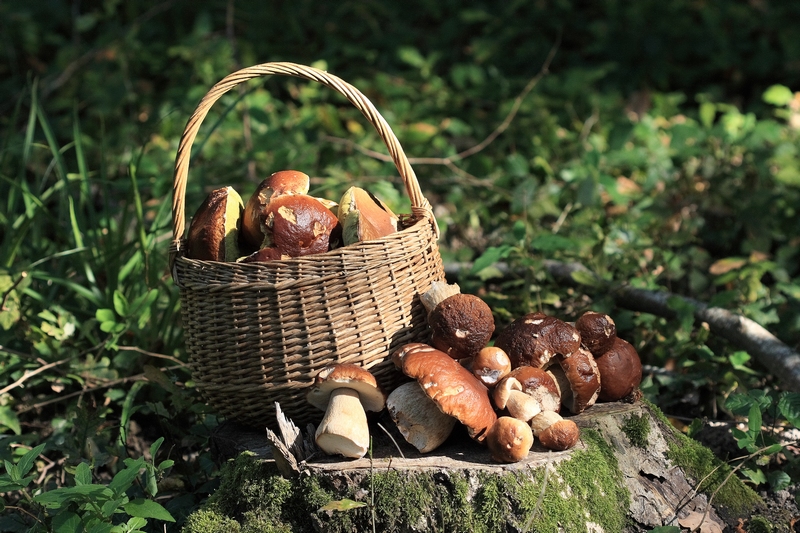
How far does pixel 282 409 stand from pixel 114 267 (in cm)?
140

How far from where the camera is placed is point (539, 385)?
2.09 meters

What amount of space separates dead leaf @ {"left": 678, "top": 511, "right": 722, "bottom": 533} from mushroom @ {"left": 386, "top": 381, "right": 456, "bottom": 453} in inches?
30.2

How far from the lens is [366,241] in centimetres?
212

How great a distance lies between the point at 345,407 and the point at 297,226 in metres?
0.54

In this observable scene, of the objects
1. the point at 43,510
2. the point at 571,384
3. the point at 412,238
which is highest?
the point at 412,238

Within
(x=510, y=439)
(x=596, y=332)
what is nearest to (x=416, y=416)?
(x=510, y=439)

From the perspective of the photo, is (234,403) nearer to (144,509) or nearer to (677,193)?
(144,509)

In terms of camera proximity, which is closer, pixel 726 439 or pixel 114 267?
pixel 726 439

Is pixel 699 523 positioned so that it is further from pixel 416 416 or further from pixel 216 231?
pixel 216 231

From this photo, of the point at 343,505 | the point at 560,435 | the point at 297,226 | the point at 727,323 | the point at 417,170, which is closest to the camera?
the point at 343,505

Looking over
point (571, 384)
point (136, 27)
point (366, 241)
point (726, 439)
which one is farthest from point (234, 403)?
point (136, 27)

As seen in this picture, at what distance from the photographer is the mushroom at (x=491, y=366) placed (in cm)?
209

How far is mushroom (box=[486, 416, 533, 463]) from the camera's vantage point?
1.93m

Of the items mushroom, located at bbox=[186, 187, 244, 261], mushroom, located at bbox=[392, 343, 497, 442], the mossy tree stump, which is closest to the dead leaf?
the mossy tree stump
